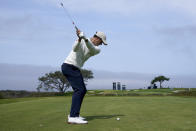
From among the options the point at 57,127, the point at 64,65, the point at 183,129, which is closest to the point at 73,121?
the point at 57,127

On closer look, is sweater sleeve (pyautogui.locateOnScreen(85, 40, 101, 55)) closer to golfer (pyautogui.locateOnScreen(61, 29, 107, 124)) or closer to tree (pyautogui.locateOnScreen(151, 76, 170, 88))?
golfer (pyautogui.locateOnScreen(61, 29, 107, 124))

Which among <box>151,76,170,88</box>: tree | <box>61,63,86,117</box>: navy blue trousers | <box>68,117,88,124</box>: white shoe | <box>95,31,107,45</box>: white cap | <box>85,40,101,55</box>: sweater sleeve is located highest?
<box>151,76,170,88</box>: tree

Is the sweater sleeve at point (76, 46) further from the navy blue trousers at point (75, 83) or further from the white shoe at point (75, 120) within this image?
the white shoe at point (75, 120)

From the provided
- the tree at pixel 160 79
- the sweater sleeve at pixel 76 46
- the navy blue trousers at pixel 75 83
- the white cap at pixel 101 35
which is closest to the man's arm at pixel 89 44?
the sweater sleeve at pixel 76 46

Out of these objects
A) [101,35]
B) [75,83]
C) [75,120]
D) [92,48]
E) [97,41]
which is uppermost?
[101,35]

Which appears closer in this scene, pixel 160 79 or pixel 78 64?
pixel 78 64

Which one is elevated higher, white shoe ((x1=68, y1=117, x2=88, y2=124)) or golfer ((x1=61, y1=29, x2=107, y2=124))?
golfer ((x1=61, y1=29, x2=107, y2=124))

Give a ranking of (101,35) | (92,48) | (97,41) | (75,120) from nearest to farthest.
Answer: (75,120) → (92,48) → (101,35) → (97,41)

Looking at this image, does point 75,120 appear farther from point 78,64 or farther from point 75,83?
point 78,64

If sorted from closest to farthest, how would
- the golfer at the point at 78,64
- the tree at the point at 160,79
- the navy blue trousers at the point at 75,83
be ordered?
the golfer at the point at 78,64 → the navy blue trousers at the point at 75,83 → the tree at the point at 160,79

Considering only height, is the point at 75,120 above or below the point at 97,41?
below

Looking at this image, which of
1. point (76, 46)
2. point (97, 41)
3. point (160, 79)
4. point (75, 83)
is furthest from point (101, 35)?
point (160, 79)

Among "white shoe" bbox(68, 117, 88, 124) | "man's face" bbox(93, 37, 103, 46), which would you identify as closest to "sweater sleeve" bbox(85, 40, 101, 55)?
"man's face" bbox(93, 37, 103, 46)

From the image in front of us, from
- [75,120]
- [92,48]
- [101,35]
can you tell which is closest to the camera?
[75,120]
